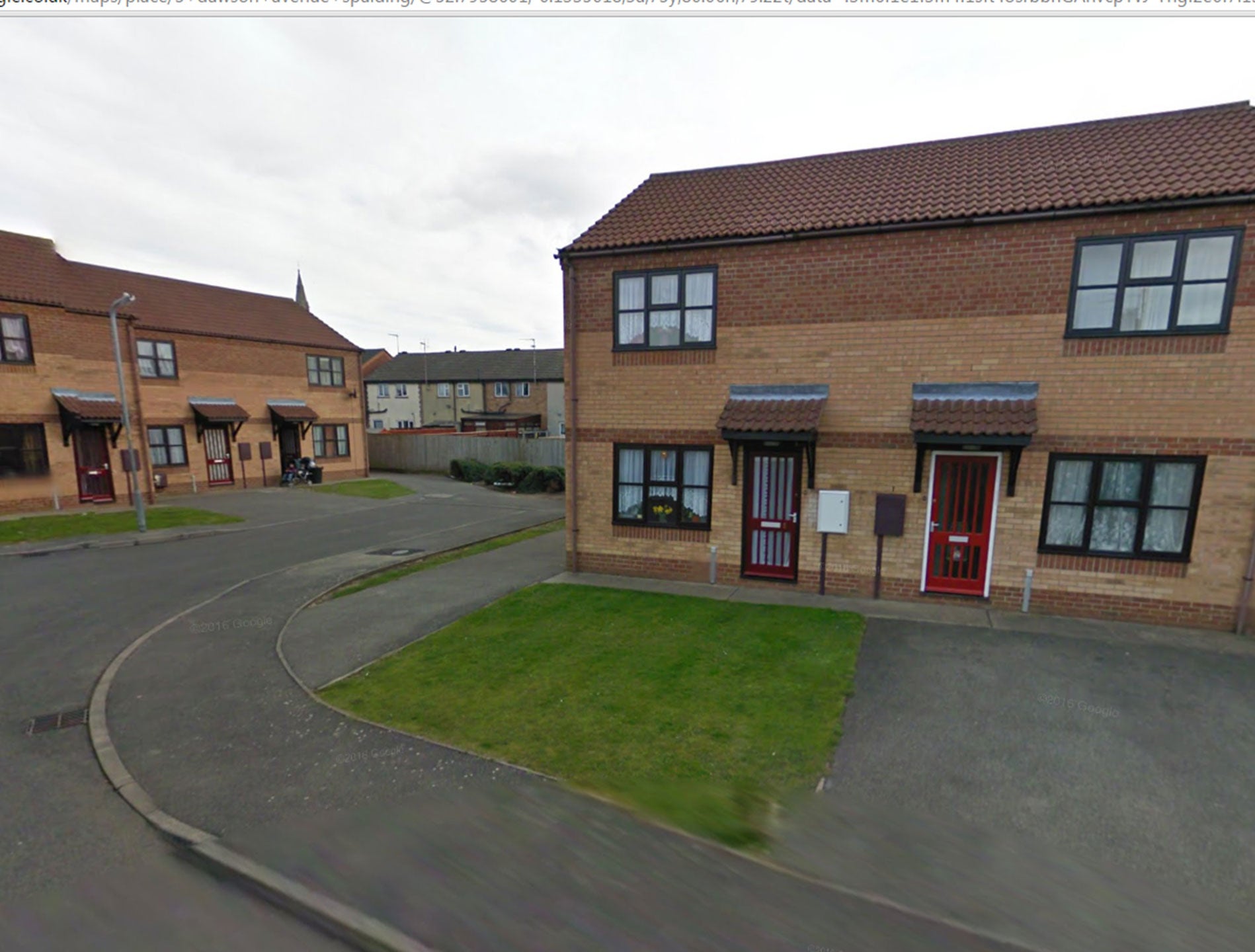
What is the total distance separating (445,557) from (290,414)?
16.7 meters

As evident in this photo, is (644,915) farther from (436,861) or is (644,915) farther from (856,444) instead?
(856,444)

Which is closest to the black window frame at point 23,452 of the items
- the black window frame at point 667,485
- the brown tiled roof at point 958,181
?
the brown tiled roof at point 958,181

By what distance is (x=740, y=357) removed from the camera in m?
9.27

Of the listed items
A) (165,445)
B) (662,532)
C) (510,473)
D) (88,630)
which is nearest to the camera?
(88,630)

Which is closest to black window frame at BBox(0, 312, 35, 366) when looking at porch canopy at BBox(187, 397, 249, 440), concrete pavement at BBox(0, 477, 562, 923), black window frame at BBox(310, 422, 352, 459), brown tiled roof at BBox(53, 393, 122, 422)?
brown tiled roof at BBox(53, 393, 122, 422)

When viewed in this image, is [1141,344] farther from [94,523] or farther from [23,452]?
[23,452]

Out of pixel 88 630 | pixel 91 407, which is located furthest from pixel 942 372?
pixel 91 407

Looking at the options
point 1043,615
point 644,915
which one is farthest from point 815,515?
point 644,915

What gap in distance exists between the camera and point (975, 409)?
7.95 metres

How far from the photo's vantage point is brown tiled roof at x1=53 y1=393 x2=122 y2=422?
1733cm

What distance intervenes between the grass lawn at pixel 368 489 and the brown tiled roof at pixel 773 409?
1742 centimetres

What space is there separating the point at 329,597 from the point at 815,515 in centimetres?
816

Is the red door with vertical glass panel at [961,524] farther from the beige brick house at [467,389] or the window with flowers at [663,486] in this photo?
the beige brick house at [467,389]

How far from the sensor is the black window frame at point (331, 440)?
26.7 metres
